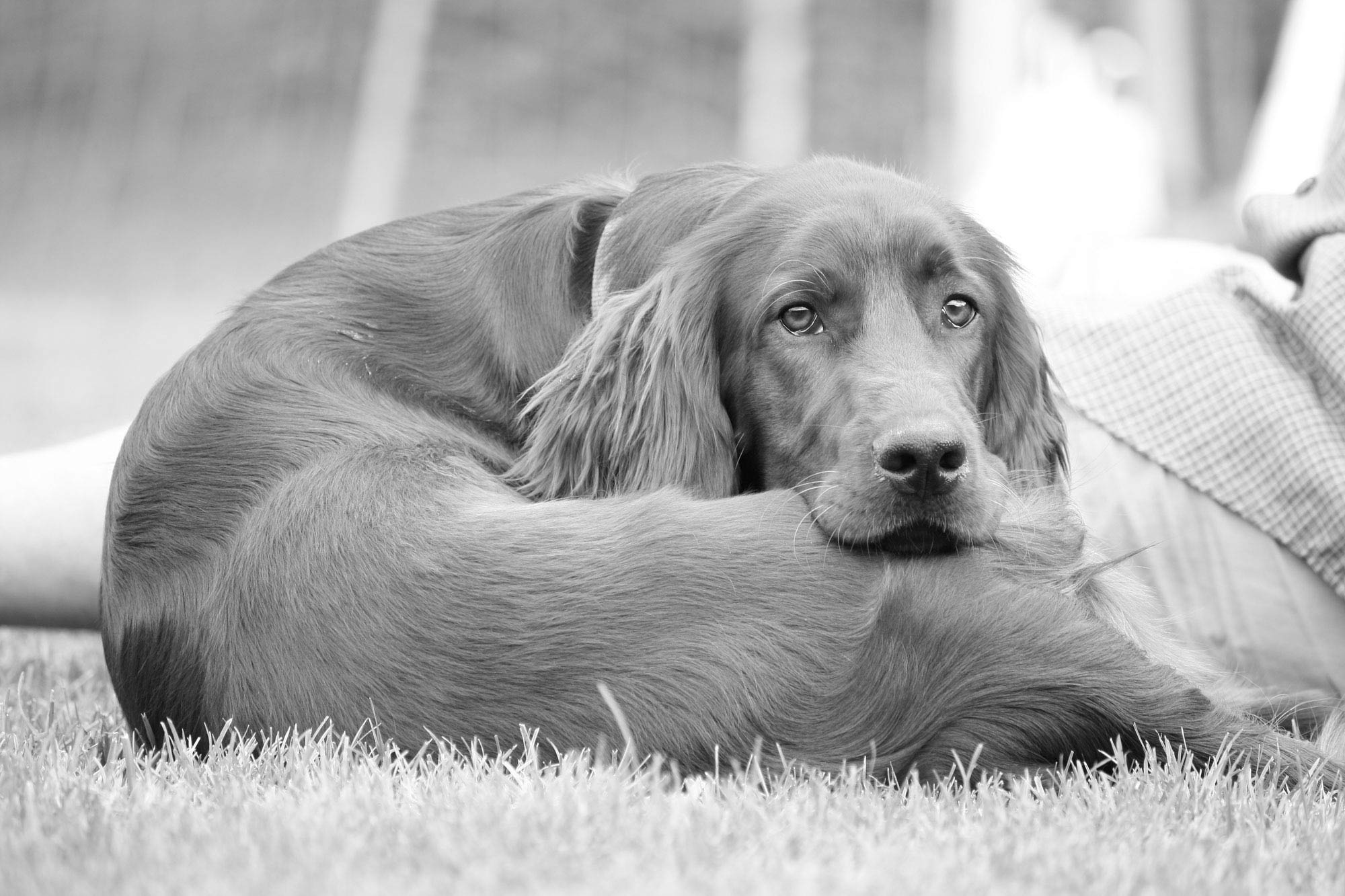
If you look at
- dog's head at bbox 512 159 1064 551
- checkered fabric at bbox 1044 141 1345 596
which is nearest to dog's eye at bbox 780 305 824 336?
dog's head at bbox 512 159 1064 551

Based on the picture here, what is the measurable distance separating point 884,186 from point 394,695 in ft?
4.78

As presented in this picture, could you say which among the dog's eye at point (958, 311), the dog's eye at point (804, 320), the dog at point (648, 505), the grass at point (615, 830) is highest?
the dog's eye at point (958, 311)

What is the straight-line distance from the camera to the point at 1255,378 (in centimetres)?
318

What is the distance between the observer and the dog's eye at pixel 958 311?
287 cm

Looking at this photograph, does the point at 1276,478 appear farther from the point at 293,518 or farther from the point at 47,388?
the point at 47,388

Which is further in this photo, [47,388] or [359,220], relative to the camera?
[359,220]

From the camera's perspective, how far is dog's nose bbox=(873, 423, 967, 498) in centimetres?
240

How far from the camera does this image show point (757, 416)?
286 centimetres

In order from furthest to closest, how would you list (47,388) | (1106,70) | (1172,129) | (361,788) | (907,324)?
(1172,129) → (1106,70) → (47,388) → (907,324) → (361,788)

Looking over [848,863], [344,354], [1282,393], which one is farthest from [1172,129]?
[848,863]

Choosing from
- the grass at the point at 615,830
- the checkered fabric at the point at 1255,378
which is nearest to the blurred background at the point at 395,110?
the checkered fabric at the point at 1255,378

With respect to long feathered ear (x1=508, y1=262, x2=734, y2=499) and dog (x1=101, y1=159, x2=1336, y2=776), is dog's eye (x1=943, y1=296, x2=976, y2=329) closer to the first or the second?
dog (x1=101, y1=159, x2=1336, y2=776)

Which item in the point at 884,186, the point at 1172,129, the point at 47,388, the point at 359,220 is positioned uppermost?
the point at 1172,129

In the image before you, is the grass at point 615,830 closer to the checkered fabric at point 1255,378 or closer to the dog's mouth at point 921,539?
the dog's mouth at point 921,539
